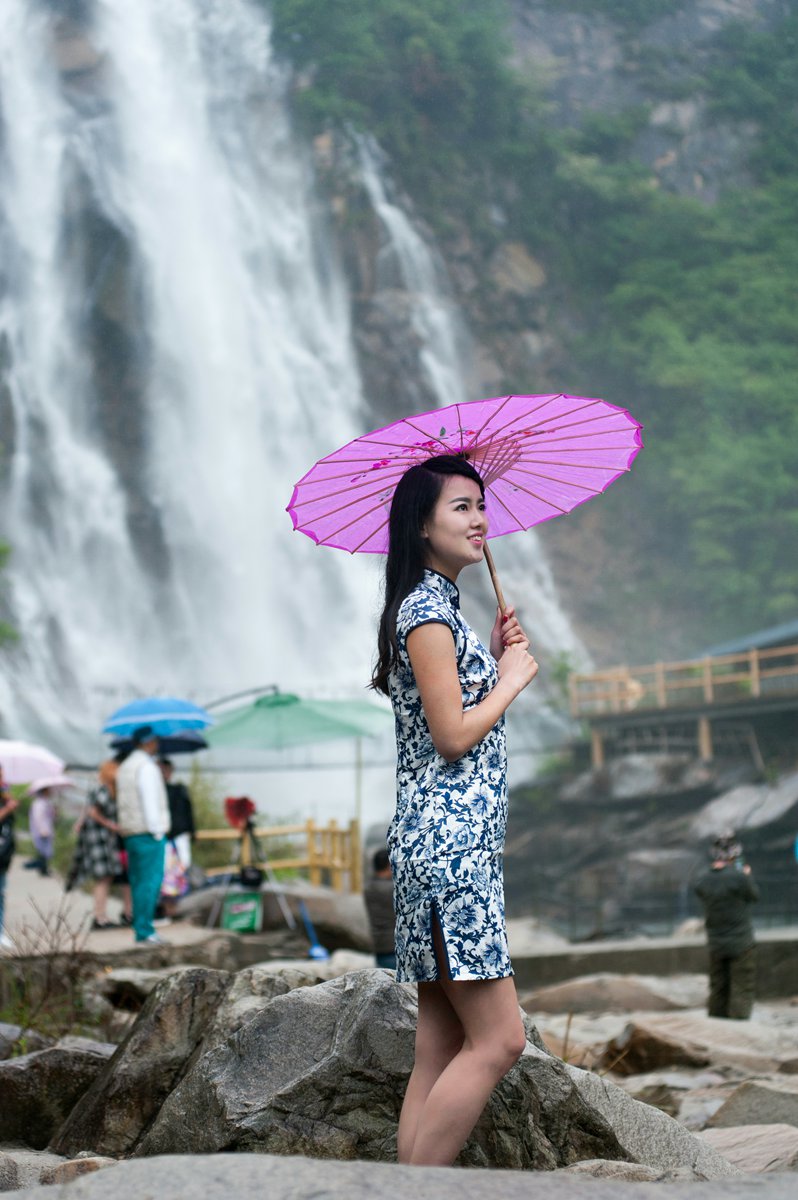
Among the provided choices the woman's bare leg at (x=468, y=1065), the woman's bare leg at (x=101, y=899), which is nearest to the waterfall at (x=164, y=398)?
the woman's bare leg at (x=101, y=899)

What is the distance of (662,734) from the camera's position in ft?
94.9

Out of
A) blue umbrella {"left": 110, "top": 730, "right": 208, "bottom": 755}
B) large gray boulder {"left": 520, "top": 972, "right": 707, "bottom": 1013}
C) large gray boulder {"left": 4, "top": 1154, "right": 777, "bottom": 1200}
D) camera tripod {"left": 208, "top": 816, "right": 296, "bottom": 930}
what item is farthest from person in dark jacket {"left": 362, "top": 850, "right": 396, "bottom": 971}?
large gray boulder {"left": 4, "top": 1154, "right": 777, "bottom": 1200}

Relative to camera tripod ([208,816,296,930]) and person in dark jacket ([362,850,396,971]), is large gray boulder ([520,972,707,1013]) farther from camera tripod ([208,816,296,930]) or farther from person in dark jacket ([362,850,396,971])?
camera tripod ([208,816,296,930])

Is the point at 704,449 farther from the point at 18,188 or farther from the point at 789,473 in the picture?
the point at 18,188

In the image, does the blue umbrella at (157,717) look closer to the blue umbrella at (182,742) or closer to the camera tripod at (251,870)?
the blue umbrella at (182,742)

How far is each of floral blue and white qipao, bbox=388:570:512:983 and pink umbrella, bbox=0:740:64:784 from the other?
8.90 m

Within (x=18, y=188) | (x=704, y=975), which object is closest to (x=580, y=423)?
(x=704, y=975)

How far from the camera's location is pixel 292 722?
1117cm

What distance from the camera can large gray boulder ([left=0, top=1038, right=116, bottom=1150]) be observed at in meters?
3.34

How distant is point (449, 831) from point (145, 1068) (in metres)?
1.33

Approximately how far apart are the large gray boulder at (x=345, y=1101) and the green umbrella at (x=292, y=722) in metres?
8.15

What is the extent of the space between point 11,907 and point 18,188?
30873 millimetres

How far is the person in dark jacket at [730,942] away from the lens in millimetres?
6707

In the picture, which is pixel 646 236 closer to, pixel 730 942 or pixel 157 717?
pixel 157 717
